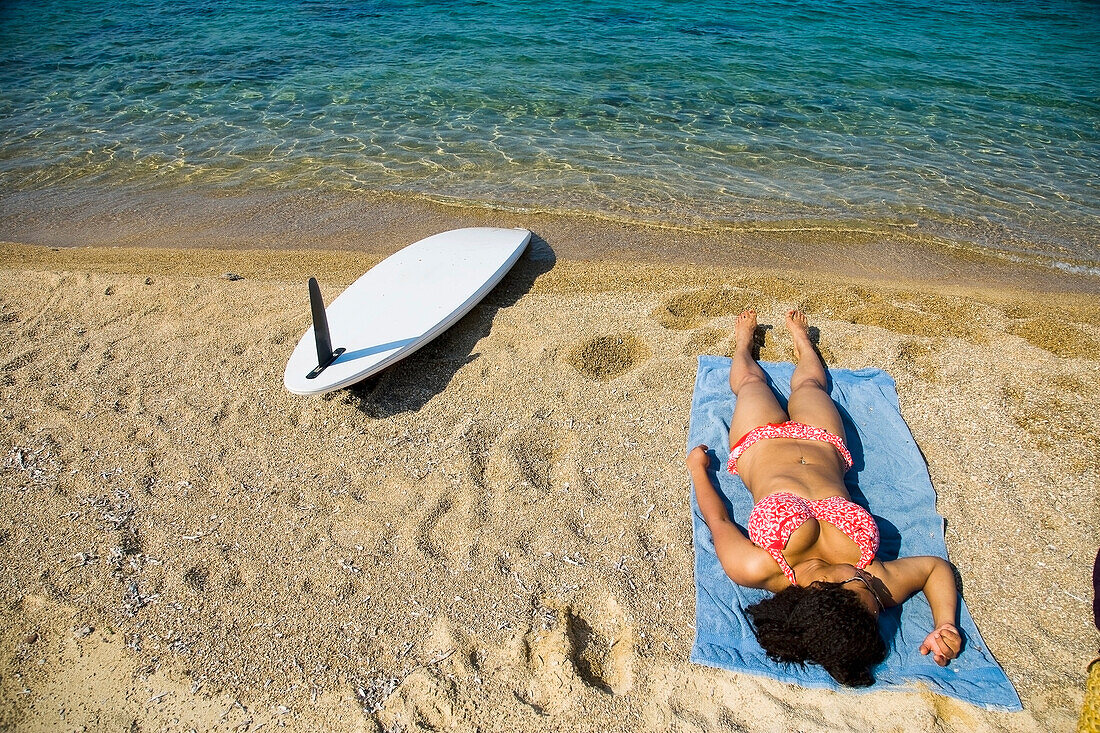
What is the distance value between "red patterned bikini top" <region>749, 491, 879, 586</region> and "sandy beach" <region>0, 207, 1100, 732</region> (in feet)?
1.46

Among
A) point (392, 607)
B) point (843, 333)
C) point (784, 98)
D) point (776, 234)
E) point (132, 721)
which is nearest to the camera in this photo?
point (132, 721)

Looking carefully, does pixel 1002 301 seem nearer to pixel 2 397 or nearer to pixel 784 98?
pixel 784 98

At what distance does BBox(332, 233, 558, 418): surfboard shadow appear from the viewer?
14.6ft

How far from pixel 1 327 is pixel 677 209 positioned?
611cm

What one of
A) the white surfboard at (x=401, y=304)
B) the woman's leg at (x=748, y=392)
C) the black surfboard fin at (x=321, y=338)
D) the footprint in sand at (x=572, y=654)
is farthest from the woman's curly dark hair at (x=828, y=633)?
the black surfboard fin at (x=321, y=338)

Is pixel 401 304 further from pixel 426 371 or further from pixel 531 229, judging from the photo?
pixel 531 229

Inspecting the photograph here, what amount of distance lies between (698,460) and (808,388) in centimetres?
92

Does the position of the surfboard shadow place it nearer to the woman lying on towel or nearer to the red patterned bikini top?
the woman lying on towel

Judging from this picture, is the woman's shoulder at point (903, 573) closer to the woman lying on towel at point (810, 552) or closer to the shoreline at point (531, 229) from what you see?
the woman lying on towel at point (810, 552)

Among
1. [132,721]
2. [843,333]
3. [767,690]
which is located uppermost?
[843,333]

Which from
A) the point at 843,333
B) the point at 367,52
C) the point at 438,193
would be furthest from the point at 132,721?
the point at 367,52

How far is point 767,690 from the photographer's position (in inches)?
114

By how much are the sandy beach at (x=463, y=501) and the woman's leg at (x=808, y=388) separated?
11.1 inches

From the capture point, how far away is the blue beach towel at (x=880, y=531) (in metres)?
2.90
